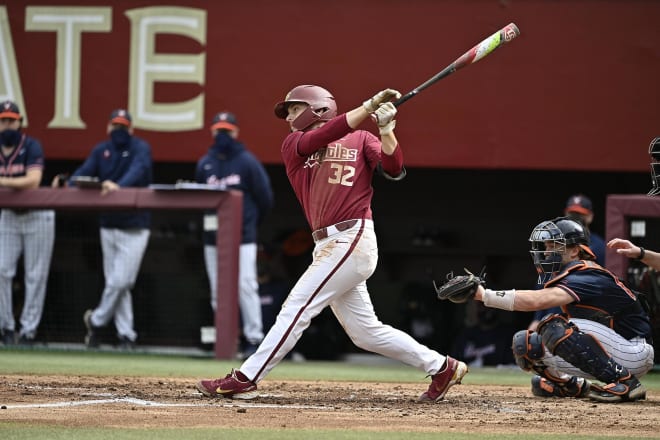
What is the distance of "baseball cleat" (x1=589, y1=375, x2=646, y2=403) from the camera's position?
586 cm

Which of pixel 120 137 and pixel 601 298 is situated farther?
pixel 120 137

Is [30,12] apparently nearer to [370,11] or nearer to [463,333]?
[370,11]

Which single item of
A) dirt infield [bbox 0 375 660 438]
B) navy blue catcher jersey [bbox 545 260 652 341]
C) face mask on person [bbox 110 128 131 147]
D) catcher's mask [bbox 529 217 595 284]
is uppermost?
face mask on person [bbox 110 128 131 147]

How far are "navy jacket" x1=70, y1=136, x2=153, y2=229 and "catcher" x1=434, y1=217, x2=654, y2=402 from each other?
13.6ft

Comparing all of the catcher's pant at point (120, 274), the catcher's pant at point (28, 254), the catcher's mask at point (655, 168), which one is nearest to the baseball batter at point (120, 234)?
the catcher's pant at point (120, 274)

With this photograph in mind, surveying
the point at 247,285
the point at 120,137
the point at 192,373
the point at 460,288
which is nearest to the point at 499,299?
the point at 460,288

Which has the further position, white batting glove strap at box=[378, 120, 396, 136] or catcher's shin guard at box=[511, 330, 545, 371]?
catcher's shin guard at box=[511, 330, 545, 371]

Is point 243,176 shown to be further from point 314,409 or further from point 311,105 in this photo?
point 314,409

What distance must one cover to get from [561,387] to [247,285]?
368cm

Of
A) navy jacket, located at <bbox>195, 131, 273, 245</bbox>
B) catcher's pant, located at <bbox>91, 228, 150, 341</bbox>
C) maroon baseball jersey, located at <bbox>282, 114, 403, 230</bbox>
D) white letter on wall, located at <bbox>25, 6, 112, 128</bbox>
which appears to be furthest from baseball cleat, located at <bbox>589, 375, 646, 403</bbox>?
white letter on wall, located at <bbox>25, 6, 112, 128</bbox>

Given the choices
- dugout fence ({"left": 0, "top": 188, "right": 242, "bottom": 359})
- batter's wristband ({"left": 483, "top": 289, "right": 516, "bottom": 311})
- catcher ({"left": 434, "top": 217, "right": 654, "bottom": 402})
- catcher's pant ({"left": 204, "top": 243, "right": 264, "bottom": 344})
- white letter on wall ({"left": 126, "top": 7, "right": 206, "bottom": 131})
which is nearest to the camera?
batter's wristband ({"left": 483, "top": 289, "right": 516, "bottom": 311})

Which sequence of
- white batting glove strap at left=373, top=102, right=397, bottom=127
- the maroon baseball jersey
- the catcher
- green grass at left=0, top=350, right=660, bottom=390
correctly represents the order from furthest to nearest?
green grass at left=0, top=350, right=660, bottom=390
the catcher
the maroon baseball jersey
white batting glove strap at left=373, top=102, right=397, bottom=127

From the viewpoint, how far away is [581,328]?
19.3 feet

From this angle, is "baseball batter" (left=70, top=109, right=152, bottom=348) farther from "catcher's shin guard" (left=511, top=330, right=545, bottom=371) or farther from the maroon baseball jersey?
"catcher's shin guard" (left=511, top=330, right=545, bottom=371)
